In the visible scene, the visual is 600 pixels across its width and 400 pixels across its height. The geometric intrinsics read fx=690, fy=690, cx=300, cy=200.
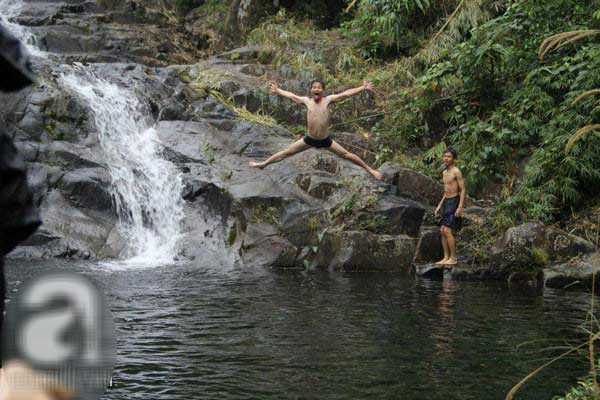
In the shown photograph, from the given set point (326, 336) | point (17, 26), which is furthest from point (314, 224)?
point (17, 26)

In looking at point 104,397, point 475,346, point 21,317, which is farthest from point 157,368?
point 21,317

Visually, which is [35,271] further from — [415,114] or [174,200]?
[415,114]

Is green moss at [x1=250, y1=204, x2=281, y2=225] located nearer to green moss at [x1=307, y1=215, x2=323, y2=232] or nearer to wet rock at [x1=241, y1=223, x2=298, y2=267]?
wet rock at [x1=241, y1=223, x2=298, y2=267]

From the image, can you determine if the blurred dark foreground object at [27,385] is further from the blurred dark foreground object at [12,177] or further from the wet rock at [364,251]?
the wet rock at [364,251]

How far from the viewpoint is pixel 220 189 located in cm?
1237

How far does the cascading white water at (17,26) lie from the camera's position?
1591 centimetres

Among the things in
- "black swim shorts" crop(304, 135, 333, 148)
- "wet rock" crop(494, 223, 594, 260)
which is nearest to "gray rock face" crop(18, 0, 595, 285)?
"wet rock" crop(494, 223, 594, 260)

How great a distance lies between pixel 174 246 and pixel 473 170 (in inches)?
230

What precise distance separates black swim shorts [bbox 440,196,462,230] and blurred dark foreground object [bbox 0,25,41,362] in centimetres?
1017

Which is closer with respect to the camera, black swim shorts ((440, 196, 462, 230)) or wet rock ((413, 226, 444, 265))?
black swim shorts ((440, 196, 462, 230))

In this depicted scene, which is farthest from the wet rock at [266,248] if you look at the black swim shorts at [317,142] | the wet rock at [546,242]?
the wet rock at [546,242]

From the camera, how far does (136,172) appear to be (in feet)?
42.5

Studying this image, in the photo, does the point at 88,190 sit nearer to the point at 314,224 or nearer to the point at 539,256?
the point at 314,224

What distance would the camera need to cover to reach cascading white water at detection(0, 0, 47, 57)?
1591 centimetres
